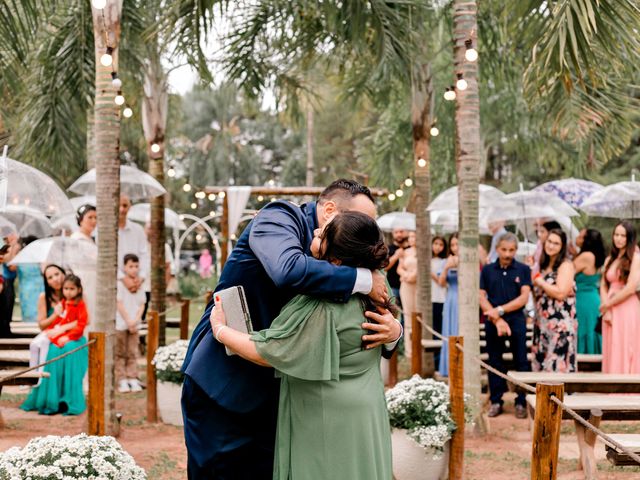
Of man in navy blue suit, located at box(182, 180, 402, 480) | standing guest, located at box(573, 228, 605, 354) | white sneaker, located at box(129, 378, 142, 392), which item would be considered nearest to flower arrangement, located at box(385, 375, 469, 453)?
man in navy blue suit, located at box(182, 180, 402, 480)

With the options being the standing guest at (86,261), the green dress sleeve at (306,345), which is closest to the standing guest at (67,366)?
the standing guest at (86,261)

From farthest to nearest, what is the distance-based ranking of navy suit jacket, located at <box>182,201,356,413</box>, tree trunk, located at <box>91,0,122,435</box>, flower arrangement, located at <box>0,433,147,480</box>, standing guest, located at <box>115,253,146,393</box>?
standing guest, located at <box>115,253,146,393</box> → tree trunk, located at <box>91,0,122,435</box> → flower arrangement, located at <box>0,433,147,480</box> → navy suit jacket, located at <box>182,201,356,413</box>

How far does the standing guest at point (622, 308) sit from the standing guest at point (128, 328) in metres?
5.48

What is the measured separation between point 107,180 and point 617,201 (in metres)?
6.76

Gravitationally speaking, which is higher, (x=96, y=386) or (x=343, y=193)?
(x=343, y=193)

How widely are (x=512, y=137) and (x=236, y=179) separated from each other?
28.4 m

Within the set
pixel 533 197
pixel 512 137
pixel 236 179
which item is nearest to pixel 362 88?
pixel 533 197

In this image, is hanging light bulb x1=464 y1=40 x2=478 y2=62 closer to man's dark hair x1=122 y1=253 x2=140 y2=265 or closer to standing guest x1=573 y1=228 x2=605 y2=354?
standing guest x1=573 y1=228 x2=605 y2=354

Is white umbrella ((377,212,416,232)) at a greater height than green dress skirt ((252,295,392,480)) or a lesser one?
greater

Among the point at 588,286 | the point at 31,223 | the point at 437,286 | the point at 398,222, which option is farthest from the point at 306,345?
the point at 398,222

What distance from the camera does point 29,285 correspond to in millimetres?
11398

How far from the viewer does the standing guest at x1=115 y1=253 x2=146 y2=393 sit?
10.4m

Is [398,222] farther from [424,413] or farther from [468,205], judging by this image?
[424,413]

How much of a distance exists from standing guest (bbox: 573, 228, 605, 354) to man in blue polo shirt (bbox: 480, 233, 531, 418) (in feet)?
3.33
